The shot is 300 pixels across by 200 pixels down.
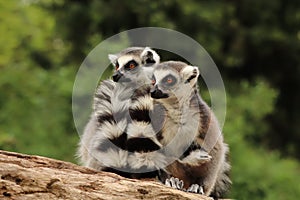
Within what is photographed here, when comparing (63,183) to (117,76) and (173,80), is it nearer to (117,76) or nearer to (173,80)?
(117,76)

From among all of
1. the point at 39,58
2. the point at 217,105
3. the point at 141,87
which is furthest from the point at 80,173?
the point at 39,58

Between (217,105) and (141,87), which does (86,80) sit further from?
(141,87)

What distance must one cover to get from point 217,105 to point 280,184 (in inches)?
155

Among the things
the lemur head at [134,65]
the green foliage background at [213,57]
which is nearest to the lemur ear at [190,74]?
the lemur head at [134,65]

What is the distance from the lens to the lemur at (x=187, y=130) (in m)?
5.33

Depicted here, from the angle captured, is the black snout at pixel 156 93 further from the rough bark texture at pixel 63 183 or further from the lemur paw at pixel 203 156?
the rough bark texture at pixel 63 183

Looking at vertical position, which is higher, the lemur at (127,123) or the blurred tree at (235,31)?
the blurred tree at (235,31)

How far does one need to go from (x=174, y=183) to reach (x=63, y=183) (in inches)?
32.7

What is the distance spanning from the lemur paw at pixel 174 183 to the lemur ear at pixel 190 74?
76 centimetres

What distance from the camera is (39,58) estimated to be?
1596 centimetres

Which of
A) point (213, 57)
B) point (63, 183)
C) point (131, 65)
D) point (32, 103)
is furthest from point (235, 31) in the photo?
point (63, 183)

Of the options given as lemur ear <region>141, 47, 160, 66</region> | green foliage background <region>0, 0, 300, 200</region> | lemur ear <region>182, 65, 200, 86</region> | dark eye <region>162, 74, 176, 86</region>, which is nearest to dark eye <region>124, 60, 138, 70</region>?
lemur ear <region>141, 47, 160, 66</region>

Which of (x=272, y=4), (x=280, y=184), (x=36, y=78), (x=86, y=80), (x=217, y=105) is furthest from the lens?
(x=272, y=4)

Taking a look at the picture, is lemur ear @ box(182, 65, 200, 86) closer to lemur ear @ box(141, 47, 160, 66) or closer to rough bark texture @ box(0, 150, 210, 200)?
lemur ear @ box(141, 47, 160, 66)
